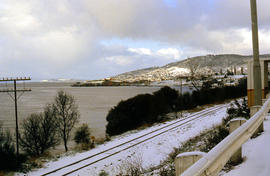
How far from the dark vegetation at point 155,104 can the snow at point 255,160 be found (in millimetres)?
31567

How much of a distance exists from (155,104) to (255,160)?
131 ft

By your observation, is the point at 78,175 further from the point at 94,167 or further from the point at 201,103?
the point at 201,103

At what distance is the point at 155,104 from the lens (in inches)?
1751

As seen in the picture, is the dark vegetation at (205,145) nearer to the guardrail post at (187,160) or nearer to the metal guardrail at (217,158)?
the metal guardrail at (217,158)

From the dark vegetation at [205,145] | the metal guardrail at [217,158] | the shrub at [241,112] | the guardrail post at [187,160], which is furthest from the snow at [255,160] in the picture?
the shrub at [241,112]

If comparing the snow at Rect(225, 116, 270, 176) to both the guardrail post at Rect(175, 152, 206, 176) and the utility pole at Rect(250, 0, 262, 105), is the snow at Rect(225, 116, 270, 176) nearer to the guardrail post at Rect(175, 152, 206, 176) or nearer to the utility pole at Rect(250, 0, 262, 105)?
the guardrail post at Rect(175, 152, 206, 176)

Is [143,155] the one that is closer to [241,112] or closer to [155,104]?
[241,112]

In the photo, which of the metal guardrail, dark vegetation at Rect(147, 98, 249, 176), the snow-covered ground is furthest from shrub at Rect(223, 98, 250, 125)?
the metal guardrail

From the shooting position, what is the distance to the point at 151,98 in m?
44.9

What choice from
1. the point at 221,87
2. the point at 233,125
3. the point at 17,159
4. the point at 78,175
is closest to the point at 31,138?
the point at 17,159

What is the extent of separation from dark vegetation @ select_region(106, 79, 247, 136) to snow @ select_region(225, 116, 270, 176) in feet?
104

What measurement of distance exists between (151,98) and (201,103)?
13695 millimetres

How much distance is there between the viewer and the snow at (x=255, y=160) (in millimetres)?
3932

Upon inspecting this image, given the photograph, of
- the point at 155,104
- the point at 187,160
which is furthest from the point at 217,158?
the point at 155,104
